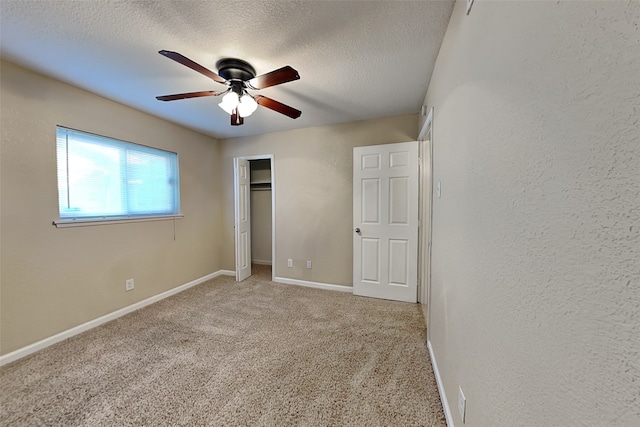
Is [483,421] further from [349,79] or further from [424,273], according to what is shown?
[349,79]

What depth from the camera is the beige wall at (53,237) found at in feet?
6.31

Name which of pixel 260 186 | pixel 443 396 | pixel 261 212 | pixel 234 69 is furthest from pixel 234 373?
pixel 260 186

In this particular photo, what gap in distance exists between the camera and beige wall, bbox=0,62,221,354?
1924 millimetres

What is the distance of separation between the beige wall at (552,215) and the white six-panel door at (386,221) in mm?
1857

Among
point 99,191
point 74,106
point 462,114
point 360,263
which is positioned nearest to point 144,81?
point 74,106

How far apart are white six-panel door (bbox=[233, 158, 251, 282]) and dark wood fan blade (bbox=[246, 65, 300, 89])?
208cm

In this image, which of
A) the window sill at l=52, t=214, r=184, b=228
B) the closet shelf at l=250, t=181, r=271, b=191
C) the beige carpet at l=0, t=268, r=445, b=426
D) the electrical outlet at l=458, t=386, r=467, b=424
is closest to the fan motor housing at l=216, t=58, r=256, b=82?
the window sill at l=52, t=214, r=184, b=228

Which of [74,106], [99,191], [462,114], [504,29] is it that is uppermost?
[74,106]

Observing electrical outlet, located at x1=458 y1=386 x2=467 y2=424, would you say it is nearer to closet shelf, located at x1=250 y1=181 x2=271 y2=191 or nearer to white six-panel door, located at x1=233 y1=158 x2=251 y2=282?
white six-panel door, located at x1=233 y1=158 x2=251 y2=282

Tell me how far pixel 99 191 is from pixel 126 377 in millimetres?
1864

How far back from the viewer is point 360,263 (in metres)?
3.21

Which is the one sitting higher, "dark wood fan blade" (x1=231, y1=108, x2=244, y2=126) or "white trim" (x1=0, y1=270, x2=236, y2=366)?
"dark wood fan blade" (x1=231, y1=108, x2=244, y2=126)

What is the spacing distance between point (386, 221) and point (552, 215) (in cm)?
252

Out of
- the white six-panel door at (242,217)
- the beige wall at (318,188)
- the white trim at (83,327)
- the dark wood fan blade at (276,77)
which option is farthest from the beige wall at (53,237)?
the dark wood fan blade at (276,77)
